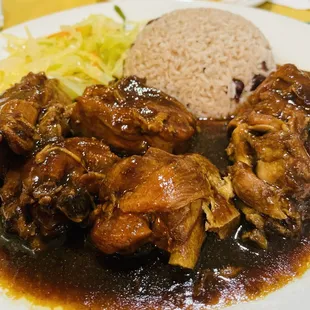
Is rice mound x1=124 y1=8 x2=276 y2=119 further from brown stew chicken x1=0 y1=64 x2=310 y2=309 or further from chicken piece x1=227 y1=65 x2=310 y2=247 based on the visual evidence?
brown stew chicken x1=0 y1=64 x2=310 y2=309

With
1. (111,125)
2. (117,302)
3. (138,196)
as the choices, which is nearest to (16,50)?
(111,125)

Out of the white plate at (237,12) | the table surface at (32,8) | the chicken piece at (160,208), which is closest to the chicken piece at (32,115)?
the chicken piece at (160,208)

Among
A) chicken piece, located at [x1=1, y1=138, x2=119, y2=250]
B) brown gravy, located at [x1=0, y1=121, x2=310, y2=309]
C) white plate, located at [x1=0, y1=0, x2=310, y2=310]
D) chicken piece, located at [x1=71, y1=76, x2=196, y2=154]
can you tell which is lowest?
brown gravy, located at [x1=0, y1=121, x2=310, y2=309]

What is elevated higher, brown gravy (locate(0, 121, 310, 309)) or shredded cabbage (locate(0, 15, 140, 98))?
shredded cabbage (locate(0, 15, 140, 98))

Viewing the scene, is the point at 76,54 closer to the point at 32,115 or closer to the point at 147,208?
the point at 32,115

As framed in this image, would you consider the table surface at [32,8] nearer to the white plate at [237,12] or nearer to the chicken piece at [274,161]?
the white plate at [237,12]

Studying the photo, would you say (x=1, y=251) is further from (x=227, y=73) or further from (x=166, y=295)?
(x=227, y=73)

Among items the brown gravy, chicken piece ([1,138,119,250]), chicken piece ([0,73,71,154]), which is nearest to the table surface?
chicken piece ([0,73,71,154])
